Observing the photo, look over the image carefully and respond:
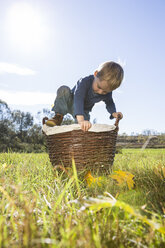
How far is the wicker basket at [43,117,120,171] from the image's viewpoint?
6.32 feet

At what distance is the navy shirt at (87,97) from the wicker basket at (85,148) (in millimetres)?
345

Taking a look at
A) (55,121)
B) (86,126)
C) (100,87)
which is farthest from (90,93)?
(86,126)

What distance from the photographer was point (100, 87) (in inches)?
94.6

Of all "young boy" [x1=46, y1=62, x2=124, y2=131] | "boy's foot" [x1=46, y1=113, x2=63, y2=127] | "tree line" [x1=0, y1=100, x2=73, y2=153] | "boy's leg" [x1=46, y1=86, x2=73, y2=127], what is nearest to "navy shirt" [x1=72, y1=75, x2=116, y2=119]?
"young boy" [x1=46, y1=62, x2=124, y2=131]

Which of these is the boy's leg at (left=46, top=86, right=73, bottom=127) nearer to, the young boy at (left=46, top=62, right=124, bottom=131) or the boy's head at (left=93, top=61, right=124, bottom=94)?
the young boy at (left=46, top=62, right=124, bottom=131)

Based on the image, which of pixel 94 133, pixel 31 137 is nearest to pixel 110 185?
pixel 94 133

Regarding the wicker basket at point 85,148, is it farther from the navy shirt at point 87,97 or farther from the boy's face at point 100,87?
the boy's face at point 100,87

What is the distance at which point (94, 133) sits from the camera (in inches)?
76.1

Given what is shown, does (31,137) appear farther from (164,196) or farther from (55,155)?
(164,196)

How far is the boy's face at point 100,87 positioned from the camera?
234 centimetres

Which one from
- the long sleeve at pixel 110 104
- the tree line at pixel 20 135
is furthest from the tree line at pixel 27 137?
the long sleeve at pixel 110 104

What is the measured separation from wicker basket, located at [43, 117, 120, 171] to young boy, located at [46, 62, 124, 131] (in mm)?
192

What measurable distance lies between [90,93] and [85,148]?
0.85m

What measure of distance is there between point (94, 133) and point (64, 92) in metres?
0.83
